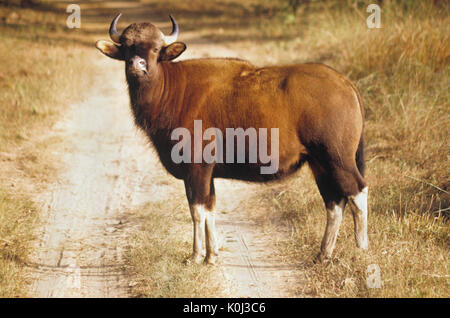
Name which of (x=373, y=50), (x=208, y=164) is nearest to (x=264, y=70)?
(x=208, y=164)

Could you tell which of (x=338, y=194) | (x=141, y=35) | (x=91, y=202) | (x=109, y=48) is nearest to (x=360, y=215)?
(x=338, y=194)

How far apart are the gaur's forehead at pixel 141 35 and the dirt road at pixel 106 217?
102 centimetres

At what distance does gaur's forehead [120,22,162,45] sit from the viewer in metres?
5.13

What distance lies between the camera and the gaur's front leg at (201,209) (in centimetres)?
524

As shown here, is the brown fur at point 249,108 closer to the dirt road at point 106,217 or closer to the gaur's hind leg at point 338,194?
the gaur's hind leg at point 338,194

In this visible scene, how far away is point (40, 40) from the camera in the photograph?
14195 mm

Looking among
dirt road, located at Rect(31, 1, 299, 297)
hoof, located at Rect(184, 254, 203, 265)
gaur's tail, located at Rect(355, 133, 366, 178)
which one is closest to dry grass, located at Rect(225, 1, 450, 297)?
dirt road, located at Rect(31, 1, 299, 297)

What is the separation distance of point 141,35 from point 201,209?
1741 mm

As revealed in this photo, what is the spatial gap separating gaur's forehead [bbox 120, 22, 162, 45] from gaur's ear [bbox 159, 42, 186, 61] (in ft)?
0.43

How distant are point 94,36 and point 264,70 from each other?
448 inches

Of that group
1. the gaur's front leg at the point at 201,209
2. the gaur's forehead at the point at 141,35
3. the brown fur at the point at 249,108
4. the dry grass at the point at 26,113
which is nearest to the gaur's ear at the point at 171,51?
the brown fur at the point at 249,108

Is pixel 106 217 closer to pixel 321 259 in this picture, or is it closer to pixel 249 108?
pixel 249 108

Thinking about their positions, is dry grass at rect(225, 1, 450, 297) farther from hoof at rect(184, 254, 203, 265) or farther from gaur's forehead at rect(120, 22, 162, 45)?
gaur's forehead at rect(120, 22, 162, 45)

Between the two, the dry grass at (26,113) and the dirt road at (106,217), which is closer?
the dirt road at (106,217)
